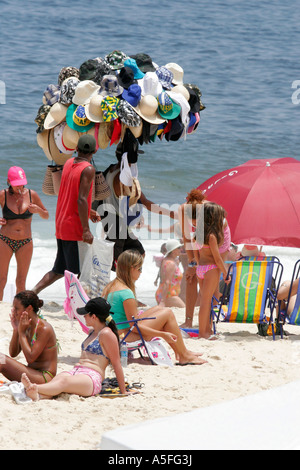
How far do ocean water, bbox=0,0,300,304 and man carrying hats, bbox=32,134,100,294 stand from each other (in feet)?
12.5

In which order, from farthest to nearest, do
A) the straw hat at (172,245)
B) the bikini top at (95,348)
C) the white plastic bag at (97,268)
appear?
the straw hat at (172,245) < the white plastic bag at (97,268) < the bikini top at (95,348)

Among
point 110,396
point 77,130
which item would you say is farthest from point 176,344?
point 77,130

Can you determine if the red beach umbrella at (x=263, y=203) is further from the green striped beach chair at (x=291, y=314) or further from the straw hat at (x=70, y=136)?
the straw hat at (x=70, y=136)

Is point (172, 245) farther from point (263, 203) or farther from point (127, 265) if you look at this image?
point (127, 265)

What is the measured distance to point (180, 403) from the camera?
194 inches

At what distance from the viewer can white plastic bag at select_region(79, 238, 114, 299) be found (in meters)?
6.36

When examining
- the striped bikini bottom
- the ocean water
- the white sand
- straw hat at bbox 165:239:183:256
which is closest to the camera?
the white sand

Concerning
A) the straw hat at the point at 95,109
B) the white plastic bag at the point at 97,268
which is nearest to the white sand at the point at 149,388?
the white plastic bag at the point at 97,268

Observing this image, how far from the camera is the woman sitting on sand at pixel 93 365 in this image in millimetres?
4820

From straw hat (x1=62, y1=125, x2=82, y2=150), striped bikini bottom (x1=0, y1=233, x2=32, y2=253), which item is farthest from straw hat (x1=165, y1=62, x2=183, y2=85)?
striped bikini bottom (x1=0, y1=233, x2=32, y2=253)

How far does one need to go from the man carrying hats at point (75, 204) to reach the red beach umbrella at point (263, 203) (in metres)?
1.47

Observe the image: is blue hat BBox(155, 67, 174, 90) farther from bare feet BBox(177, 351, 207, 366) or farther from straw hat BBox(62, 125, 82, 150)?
bare feet BBox(177, 351, 207, 366)

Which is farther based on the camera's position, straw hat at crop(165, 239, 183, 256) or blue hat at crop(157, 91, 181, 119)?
straw hat at crop(165, 239, 183, 256)
